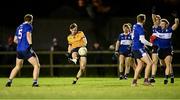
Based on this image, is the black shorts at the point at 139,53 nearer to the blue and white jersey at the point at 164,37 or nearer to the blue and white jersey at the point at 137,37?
the blue and white jersey at the point at 137,37

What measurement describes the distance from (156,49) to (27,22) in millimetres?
4557

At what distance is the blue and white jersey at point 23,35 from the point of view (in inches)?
774

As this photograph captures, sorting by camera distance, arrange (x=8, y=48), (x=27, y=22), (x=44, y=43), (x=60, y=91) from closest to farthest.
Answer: (x=60, y=91), (x=27, y=22), (x=8, y=48), (x=44, y=43)

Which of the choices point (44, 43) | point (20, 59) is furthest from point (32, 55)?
point (44, 43)

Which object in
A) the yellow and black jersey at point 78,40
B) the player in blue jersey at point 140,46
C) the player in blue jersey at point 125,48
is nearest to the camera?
the player in blue jersey at point 140,46

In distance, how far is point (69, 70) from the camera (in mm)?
35500

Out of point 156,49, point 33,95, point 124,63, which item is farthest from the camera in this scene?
point 124,63

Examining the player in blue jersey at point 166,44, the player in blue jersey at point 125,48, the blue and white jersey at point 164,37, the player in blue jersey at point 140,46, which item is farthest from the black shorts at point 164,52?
the player in blue jersey at point 125,48

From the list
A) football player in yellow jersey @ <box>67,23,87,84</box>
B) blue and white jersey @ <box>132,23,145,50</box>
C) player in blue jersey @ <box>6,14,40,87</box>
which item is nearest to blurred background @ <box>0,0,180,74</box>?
football player in yellow jersey @ <box>67,23,87,84</box>

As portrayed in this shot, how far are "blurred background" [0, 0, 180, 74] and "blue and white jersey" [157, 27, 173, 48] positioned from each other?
13.5 metres

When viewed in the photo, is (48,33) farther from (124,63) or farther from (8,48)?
(124,63)

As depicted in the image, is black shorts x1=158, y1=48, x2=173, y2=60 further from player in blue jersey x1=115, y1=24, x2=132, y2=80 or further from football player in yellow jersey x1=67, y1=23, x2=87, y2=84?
player in blue jersey x1=115, y1=24, x2=132, y2=80

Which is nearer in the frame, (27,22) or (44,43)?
(27,22)

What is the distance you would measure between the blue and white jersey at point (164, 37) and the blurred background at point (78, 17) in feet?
44.4
